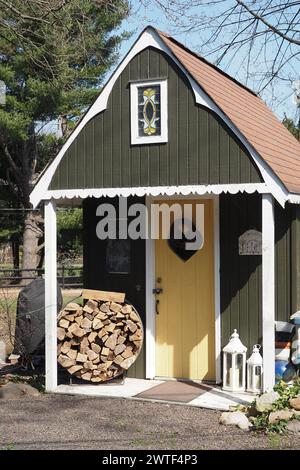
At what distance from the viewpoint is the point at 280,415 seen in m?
7.08

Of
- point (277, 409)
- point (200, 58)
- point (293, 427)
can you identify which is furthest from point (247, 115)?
point (293, 427)

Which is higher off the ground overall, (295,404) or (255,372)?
(255,372)

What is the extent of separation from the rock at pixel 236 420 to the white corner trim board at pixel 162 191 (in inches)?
102

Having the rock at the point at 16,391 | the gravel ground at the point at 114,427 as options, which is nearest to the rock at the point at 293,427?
the gravel ground at the point at 114,427

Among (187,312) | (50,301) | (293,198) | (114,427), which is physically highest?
(293,198)

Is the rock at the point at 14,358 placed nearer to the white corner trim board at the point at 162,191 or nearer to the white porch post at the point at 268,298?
the white corner trim board at the point at 162,191

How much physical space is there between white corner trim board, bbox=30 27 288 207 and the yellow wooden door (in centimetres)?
152

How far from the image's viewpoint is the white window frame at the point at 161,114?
868cm

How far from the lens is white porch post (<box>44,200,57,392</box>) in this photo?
8.97 meters

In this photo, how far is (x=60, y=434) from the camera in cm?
696

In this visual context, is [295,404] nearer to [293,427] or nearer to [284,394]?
[284,394]

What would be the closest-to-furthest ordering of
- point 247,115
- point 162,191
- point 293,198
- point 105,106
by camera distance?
point 293,198 → point 162,191 → point 105,106 → point 247,115

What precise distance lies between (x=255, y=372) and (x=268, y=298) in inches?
48.8
